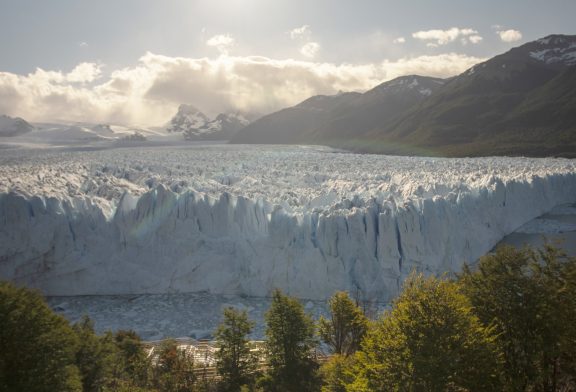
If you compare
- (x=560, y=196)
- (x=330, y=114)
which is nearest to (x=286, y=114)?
(x=330, y=114)

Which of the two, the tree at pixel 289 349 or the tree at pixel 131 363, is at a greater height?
the tree at pixel 289 349

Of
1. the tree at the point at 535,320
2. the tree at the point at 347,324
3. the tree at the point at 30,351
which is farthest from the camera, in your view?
the tree at the point at 347,324

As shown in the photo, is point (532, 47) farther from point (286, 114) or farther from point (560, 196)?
point (560, 196)

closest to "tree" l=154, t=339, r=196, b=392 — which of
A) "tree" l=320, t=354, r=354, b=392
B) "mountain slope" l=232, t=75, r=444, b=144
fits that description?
"tree" l=320, t=354, r=354, b=392

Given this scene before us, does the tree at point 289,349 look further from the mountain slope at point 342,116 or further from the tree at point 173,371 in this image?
the mountain slope at point 342,116

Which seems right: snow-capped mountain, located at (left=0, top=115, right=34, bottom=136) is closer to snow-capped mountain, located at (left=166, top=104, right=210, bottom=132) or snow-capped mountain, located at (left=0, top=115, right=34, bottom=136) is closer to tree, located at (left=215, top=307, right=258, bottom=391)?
snow-capped mountain, located at (left=166, top=104, right=210, bottom=132)

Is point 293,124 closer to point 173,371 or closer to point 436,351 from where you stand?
point 173,371

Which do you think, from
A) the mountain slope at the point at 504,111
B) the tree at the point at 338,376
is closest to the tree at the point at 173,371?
the tree at the point at 338,376

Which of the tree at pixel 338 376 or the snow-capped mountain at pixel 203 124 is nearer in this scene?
the tree at pixel 338 376
